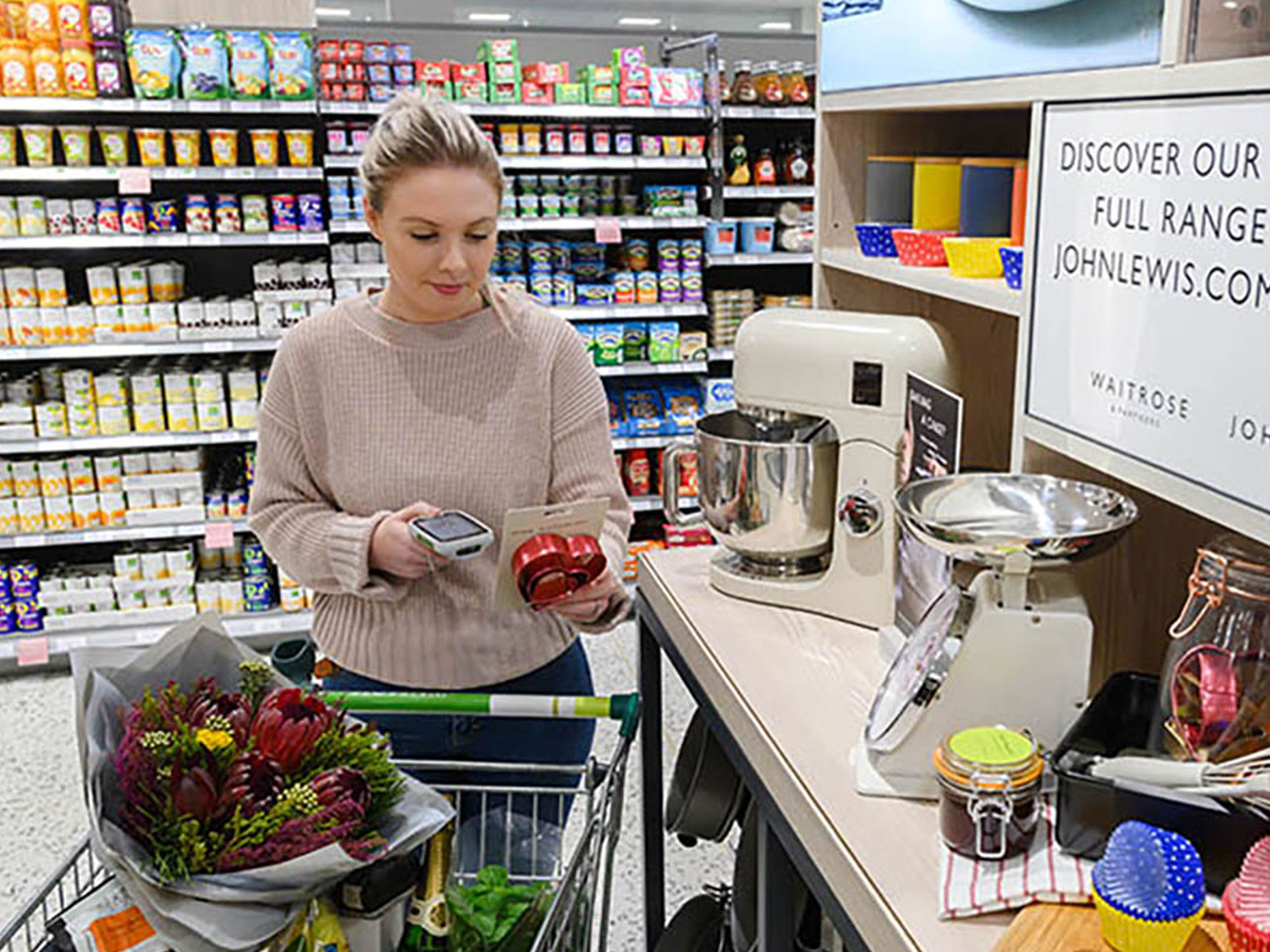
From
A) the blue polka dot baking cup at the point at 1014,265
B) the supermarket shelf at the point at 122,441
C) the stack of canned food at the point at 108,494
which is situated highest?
the blue polka dot baking cup at the point at 1014,265

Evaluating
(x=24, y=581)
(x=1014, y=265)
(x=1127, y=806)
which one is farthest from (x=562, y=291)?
(x=1127, y=806)

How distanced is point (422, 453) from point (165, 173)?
106 inches

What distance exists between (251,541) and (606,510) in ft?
9.92

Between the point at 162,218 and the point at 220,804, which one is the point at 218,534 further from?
the point at 220,804

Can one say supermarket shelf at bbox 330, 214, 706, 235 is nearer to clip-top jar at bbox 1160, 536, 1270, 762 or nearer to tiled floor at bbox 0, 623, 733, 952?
tiled floor at bbox 0, 623, 733, 952

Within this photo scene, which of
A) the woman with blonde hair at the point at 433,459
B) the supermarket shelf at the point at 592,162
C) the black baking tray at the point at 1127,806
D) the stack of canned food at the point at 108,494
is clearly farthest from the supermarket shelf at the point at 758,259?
the black baking tray at the point at 1127,806

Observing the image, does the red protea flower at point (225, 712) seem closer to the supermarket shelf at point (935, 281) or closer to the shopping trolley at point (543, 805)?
the shopping trolley at point (543, 805)

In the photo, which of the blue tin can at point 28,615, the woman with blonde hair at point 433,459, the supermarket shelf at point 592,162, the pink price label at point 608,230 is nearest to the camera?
the woman with blonde hair at point 433,459

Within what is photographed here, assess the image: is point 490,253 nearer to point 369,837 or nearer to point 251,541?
point 369,837

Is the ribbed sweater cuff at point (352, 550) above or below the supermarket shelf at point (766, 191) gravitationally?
below

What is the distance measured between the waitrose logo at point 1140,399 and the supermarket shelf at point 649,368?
333cm

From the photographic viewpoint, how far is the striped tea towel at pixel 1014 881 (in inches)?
41.6

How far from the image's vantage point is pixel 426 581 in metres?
1.90

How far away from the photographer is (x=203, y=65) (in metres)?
4.01
